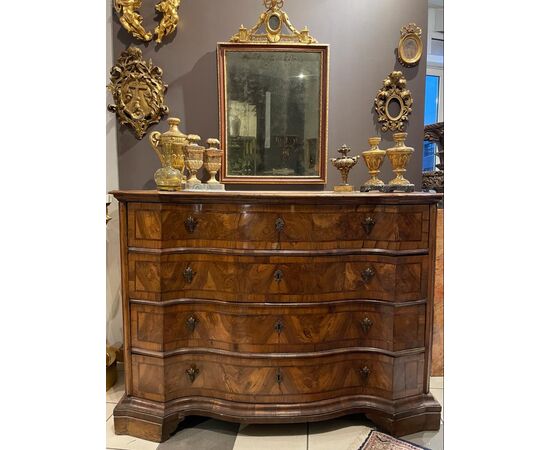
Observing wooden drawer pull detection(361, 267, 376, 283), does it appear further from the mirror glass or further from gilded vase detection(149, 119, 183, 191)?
the mirror glass

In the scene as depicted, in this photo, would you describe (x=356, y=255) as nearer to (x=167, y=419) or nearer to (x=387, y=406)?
(x=387, y=406)

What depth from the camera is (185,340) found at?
1961 mm

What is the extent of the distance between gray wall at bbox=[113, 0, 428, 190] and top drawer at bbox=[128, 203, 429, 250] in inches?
27.6

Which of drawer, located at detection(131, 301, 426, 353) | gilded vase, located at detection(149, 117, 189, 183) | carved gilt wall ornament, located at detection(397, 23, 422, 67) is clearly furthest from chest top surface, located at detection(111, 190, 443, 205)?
carved gilt wall ornament, located at detection(397, 23, 422, 67)

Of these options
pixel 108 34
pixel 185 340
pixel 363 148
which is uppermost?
pixel 108 34

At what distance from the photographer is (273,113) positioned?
Result: 2461 mm

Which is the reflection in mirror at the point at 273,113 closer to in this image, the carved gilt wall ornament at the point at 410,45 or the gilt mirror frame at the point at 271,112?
the gilt mirror frame at the point at 271,112

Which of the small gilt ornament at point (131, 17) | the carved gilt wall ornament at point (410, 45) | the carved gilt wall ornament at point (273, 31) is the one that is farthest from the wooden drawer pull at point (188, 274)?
the carved gilt wall ornament at point (410, 45)

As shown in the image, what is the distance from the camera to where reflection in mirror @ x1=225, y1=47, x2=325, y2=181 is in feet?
7.97

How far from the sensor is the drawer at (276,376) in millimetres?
1919

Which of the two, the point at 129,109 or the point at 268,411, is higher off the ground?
the point at 129,109

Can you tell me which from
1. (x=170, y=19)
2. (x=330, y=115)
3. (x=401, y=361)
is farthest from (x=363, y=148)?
(x=170, y=19)

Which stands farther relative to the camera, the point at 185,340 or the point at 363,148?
the point at 363,148

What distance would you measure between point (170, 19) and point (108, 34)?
46 cm
